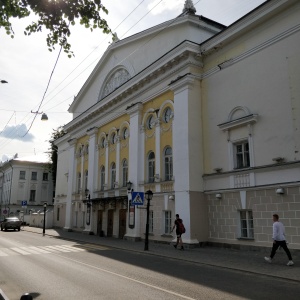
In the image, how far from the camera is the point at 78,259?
520 inches

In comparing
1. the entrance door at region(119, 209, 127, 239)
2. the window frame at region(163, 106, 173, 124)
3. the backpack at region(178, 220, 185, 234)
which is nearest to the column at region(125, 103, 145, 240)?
the entrance door at region(119, 209, 127, 239)

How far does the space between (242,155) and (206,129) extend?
9.76 feet

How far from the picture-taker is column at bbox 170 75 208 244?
714 inches

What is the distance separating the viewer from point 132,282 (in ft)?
28.6

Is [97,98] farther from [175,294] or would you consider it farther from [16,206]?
[16,206]

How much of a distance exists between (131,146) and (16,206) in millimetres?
48360

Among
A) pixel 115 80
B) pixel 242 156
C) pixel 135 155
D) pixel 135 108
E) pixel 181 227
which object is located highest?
pixel 115 80

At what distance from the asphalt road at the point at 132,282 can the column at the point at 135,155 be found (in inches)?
406

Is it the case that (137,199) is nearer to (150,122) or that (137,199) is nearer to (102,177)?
(150,122)

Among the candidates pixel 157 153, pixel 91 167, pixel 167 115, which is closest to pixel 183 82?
pixel 167 115

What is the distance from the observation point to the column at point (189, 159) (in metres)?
18.1

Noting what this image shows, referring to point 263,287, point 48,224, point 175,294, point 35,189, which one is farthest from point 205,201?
point 35,189

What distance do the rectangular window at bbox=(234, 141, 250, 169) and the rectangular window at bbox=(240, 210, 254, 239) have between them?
7.59ft

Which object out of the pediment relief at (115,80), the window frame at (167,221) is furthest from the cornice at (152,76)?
the window frame at (167,221)
